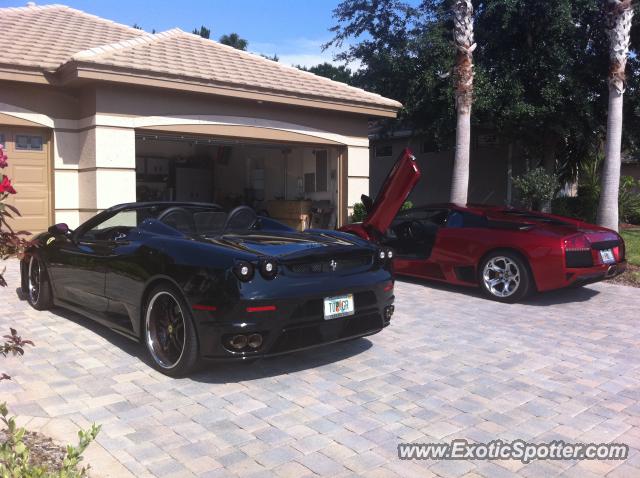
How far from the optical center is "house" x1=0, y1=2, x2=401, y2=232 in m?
9.22

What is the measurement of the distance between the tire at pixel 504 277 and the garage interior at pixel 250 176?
5.68 meters

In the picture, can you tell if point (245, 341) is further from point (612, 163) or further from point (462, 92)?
point (612, 163)

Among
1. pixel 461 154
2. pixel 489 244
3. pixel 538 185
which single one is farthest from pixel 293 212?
pixel 489 244

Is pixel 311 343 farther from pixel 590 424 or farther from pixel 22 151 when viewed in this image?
pixel 22 151

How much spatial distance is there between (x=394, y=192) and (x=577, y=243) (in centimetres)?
239

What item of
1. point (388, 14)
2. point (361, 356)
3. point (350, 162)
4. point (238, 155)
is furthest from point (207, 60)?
point (361, 356)

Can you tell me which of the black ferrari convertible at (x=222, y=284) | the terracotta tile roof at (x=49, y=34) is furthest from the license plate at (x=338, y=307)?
the terracotta tile roof at (x=49, y=34)

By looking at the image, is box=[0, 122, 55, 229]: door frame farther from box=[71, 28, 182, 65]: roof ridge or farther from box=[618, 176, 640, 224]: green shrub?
box=[618, 176, 640, 224]: green shrub

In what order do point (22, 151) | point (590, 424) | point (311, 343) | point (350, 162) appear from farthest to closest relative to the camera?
point (350, 162) → point (22, 151) → point (311, 343) → point (590, 424)

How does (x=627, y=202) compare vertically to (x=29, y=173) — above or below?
below

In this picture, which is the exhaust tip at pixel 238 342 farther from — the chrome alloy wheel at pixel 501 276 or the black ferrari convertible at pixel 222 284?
the chrome alloy wheel at pixel 501 276

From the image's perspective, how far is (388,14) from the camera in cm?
1564

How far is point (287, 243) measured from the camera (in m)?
4.50

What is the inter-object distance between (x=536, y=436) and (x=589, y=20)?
1319 centimetres
